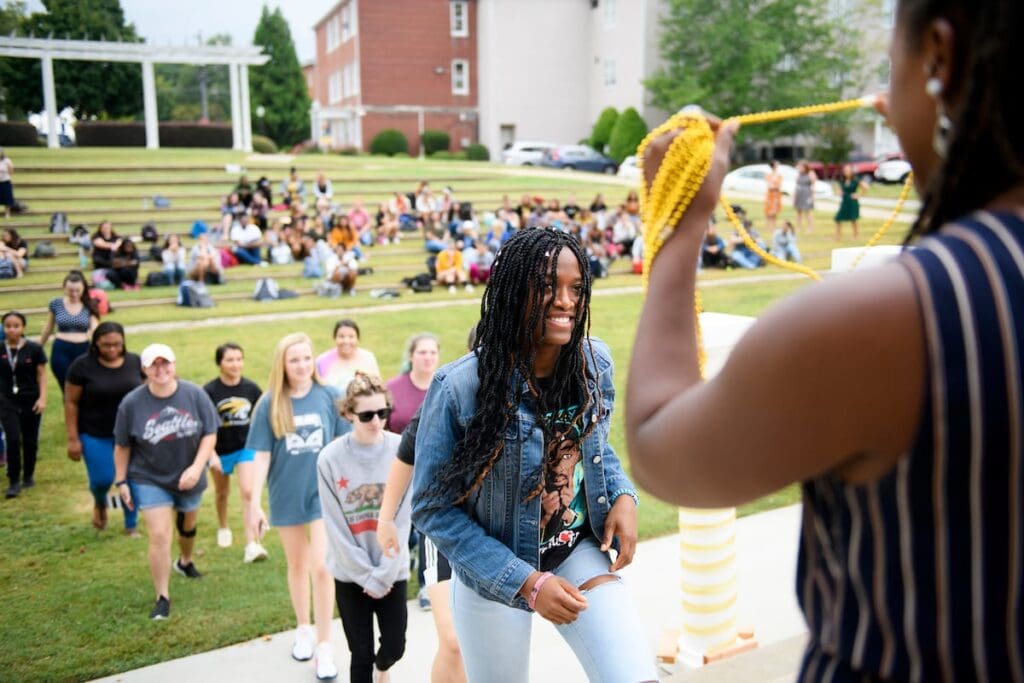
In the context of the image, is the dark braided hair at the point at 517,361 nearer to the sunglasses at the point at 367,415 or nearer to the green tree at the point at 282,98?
the sunglasses at the point at 367,415

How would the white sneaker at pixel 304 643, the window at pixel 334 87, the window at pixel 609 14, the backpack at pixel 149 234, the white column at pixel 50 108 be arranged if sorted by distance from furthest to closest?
the window at pixel 334 87 < the window at pixel 609 14 < the white column at pixel 50 108 < the backpack at pixel 149 234 < the white sneaker at pixel 304 643

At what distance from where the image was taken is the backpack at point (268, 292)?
16422mm

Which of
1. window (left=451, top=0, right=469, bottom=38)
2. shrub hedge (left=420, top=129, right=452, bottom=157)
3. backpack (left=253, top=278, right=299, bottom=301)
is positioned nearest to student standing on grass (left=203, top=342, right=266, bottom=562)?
backpack (left=253, top=278, right=299, bottom=301)

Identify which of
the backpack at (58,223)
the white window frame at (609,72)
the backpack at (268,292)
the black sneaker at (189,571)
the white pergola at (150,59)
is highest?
the white window frame at (609,72)

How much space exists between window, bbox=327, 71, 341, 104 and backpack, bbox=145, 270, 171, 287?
4388 centimetres

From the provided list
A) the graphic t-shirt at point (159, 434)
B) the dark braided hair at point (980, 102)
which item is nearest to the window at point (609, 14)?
the graphic t-shirt at point (159, 434)

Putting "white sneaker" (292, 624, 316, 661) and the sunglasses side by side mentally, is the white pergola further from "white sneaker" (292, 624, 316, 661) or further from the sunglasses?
the sunglasses

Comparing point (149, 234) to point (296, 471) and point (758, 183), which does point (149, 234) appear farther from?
point (758, 183)

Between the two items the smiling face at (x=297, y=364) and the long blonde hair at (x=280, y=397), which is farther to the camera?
the smiling face at (x=297, y=364)

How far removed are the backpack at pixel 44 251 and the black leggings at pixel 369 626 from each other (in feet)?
45.3

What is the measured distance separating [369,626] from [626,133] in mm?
41769

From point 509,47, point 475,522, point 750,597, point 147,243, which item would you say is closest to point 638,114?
point 509,47

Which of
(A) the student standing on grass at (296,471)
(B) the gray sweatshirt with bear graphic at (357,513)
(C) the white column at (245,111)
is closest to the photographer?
(B) the gray sweatshirt with bear graphic at (357,513)

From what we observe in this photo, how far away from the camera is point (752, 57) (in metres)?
41.2
